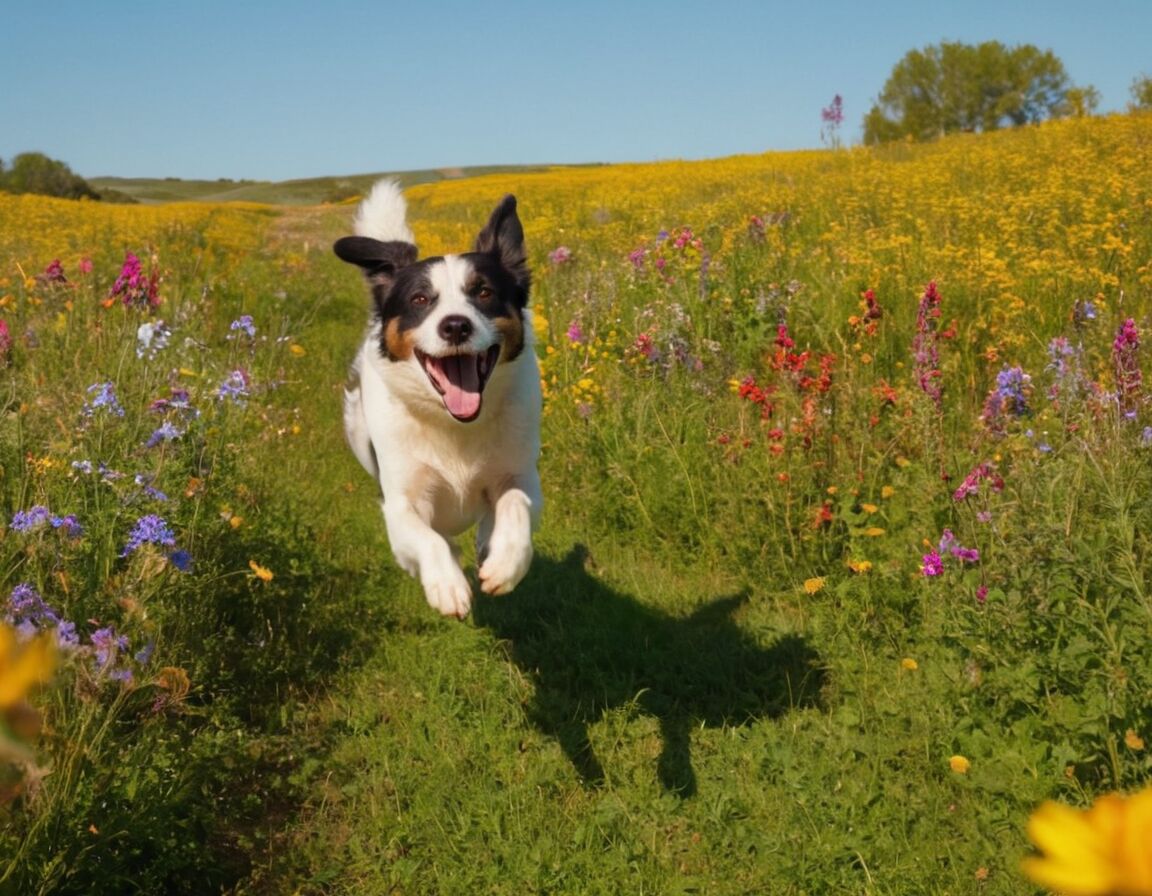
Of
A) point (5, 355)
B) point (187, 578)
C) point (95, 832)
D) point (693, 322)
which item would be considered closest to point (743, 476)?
point (693, 322)

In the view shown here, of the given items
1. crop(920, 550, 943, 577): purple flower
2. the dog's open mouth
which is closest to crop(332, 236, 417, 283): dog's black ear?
the dog's open mouth

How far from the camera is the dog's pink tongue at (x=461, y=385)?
3.87 m

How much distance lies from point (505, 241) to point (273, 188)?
220 ft

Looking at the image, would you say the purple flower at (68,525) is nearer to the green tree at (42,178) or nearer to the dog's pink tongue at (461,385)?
the dog's pink tongue at (461,385)

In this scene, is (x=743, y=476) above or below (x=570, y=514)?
above

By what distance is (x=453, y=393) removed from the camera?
153 inches

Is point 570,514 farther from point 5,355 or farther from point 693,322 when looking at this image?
point 5,355

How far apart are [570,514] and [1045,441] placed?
2.68 meters

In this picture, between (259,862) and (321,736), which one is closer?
(259,862)

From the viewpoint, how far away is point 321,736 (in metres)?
3.76

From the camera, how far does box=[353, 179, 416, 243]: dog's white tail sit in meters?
4.87

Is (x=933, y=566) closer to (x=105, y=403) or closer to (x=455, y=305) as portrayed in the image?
(x=455, y=305)

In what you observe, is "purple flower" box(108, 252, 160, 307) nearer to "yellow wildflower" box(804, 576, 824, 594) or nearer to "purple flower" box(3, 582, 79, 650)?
"purple flower" box(3, 582, 79, 650)

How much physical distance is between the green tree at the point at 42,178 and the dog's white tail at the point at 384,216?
5016 centimetres
